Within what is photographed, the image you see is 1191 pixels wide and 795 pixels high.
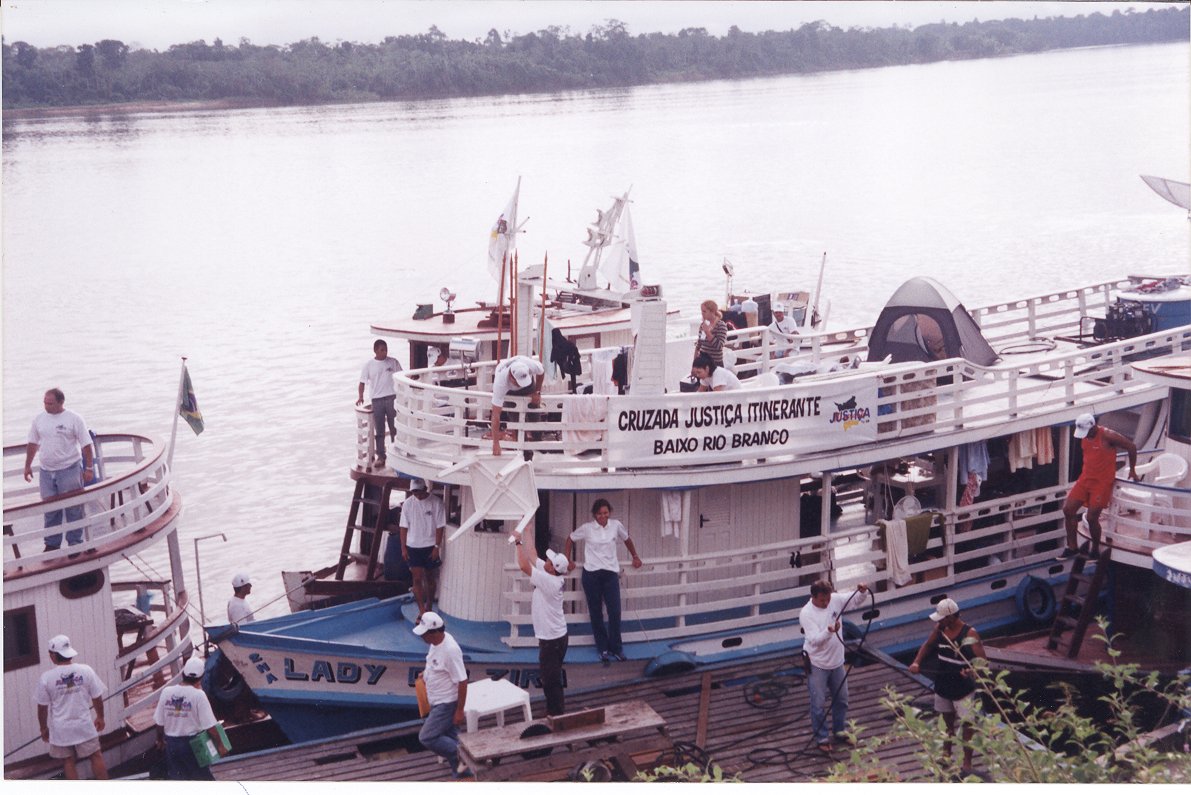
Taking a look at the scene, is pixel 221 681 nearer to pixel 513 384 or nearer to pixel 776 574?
pixel 513 384

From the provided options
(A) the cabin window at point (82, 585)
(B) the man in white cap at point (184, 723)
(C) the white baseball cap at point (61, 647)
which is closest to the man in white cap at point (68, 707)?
(C) the white baseball cap at point (61, 647)

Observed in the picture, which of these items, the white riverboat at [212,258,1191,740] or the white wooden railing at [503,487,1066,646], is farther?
the white wooden railing at [503,487,1066,646]

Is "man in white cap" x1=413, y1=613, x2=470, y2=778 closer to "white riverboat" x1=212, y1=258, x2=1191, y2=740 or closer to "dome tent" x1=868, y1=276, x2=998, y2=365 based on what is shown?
"white riverboat" x1=212, y1=258, x2=1191, y2=740

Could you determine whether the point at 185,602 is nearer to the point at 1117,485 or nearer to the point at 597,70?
the point at 1117,485

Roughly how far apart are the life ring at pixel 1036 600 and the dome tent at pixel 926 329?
2624mm

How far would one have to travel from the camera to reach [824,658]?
1084cm

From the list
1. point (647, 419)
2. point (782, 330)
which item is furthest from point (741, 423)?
point (782, 330)

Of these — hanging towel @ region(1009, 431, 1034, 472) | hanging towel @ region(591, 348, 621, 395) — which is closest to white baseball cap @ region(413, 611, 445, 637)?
hanging towel @ region(591, 348, 621, 395)

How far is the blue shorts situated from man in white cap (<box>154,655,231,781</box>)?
2.35 metres

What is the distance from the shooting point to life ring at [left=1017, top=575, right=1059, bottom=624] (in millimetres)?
13891

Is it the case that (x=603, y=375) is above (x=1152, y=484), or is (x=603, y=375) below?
above

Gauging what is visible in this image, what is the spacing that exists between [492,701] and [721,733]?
192 centimetres

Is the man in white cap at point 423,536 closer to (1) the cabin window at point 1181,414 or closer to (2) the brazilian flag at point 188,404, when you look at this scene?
(2) the brazilian flag at point 188,404

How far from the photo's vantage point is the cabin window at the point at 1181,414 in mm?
13586
